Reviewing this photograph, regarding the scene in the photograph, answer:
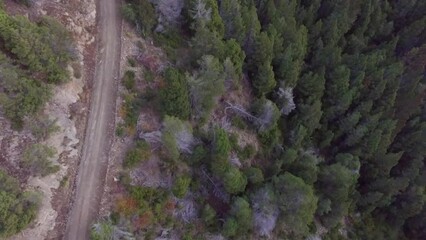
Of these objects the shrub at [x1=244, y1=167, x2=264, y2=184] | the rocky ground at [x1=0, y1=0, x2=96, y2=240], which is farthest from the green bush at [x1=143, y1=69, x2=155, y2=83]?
the shrub at [x1=244, y1=167, x2=264, y2=184]

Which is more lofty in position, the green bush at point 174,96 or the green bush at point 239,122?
the green bush at point 174,96

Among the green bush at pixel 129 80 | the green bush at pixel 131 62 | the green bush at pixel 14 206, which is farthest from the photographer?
the green bush at pixel 131 62

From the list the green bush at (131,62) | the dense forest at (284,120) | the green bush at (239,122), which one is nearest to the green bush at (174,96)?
the dense forest at (284,120)

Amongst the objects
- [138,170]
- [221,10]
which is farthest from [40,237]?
[221,10]

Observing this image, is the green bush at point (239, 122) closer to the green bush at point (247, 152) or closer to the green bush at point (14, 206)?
the green bush at point (247, 152)

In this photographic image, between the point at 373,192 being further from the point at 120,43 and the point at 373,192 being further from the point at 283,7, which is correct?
the point at 120,43

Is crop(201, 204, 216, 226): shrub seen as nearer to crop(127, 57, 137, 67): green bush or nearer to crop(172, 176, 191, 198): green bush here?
crop(172, 176, 191, 198): green bush

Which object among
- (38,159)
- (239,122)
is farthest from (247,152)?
(38,159)
